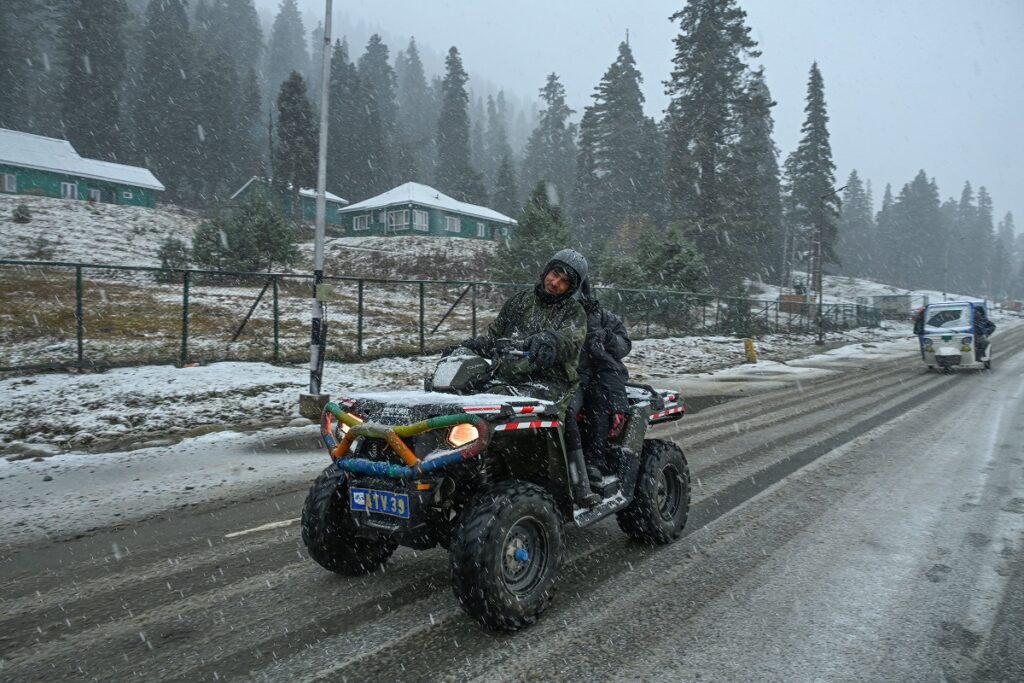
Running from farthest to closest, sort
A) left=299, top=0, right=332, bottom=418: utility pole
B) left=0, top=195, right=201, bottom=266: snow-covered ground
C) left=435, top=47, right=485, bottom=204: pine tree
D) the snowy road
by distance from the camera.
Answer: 1. left=435, top=47, right=485, bottom=204: pine tree
2. left=0, top=195, right=201, bottom=266: snow-covered ground
3. left=299, top=0, right=332, bottom=418: utility pole
4. the snowy road

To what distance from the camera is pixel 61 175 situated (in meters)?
48.8

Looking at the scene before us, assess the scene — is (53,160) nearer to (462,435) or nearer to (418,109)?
(462,435)

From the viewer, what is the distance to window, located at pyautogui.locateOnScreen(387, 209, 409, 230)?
54.6 meters

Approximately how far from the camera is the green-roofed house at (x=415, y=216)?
54447 mm

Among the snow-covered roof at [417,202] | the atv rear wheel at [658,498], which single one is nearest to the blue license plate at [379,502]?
the atv rear wheel at [658,498]

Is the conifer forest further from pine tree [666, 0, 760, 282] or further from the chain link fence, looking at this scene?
the chain link fence

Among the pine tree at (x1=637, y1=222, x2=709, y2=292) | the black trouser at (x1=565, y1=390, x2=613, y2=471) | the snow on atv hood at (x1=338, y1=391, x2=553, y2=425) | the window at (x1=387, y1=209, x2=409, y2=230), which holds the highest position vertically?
the window at (x1=387, y1=209, x2=409, y2=230)

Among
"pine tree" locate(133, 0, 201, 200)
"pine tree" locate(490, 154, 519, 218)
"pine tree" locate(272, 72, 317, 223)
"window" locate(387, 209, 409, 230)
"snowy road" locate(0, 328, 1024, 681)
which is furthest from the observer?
"pine tree" locate(490, 154, 519, 218)

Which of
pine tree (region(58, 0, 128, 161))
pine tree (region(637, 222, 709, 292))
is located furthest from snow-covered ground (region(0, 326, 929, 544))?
pine tree (region(58, 0, 128, 161))

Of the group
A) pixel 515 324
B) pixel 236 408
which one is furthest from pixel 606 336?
pixel 236 408

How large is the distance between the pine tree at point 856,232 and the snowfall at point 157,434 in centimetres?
12257

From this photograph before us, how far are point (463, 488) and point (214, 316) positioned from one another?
15887 millimetres

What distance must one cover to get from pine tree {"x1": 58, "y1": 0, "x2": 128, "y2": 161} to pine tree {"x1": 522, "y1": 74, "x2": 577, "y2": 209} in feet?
172

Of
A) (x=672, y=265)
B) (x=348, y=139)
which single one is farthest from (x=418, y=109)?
(x=672, y=265)
